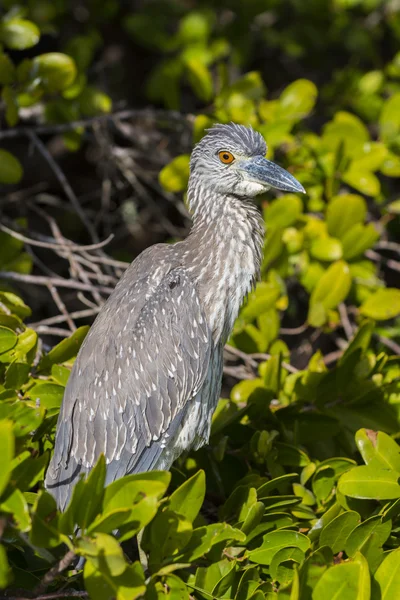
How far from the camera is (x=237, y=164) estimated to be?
277 centimetres

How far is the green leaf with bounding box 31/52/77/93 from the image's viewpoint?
318 cm

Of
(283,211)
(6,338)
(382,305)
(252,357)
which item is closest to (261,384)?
(252,357)

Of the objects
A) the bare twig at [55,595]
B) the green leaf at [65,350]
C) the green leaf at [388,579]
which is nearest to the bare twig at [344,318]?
the green leaf at [65,350]

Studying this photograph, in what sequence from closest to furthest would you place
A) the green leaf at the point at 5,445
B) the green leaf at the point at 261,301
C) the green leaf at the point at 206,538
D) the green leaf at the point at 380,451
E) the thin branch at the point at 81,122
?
the green leaf at the point at 5,445 < the green leaf at the point at 206,538 < the green leaf at the point at 380,451 < the green leaf at the point at 261,301 < the thin branch at the point at 81,122

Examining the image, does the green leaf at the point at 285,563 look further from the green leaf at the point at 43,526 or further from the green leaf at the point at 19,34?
the green leaf at the point at 19,34

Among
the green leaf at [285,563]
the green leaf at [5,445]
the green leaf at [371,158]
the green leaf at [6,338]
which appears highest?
the green leaf at [371,158]

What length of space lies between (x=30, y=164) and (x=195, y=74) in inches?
55.1

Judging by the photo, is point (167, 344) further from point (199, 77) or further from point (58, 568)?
point (199, 77)

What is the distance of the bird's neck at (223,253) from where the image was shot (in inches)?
105

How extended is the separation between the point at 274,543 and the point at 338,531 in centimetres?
20

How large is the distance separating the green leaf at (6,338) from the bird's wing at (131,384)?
0.88 feet

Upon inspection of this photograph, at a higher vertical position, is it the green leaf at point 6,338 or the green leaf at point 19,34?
the green leaf at point 19,34

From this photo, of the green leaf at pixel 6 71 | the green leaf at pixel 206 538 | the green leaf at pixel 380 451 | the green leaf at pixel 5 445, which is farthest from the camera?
the green leaf at pixel 6 71

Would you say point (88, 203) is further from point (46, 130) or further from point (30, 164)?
point (46, 130)
